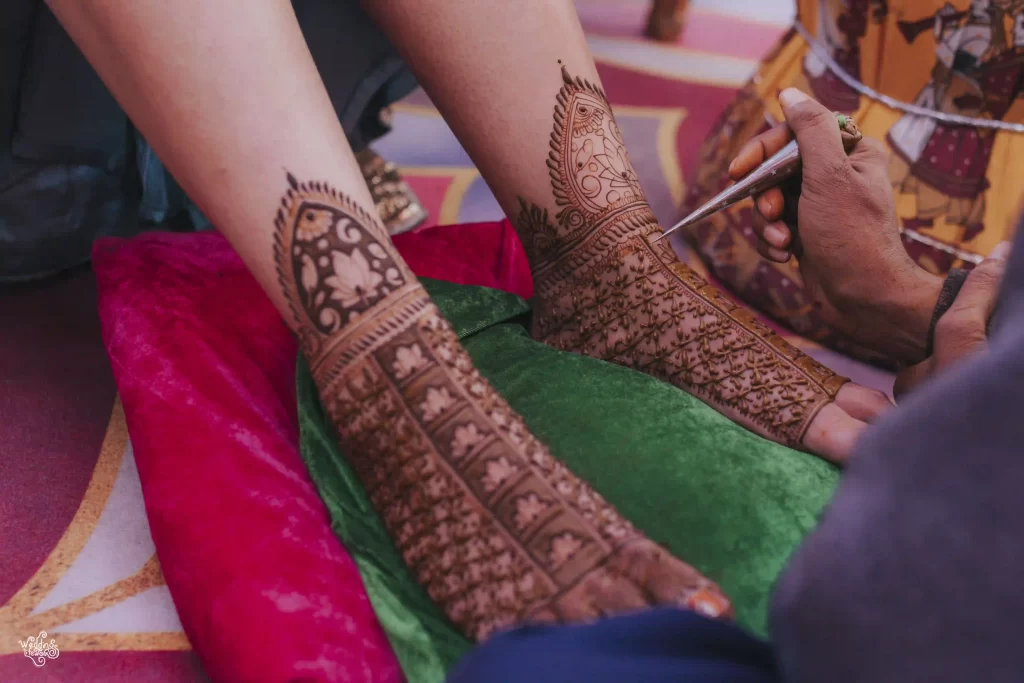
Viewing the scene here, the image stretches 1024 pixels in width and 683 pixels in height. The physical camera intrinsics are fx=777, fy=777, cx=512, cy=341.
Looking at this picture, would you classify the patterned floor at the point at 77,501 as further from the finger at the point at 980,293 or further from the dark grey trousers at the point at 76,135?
the finger at the point at 980,293

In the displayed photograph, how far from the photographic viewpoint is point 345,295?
60 centimetres

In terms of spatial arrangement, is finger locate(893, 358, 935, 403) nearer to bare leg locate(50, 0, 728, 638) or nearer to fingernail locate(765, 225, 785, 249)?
fingernail locate(765, 225, 785, 249)

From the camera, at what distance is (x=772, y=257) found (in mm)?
849

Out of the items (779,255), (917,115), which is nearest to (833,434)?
(779,255)

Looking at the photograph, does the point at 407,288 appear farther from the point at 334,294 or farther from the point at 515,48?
the point at 515,48

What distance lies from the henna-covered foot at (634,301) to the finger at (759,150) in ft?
0.33

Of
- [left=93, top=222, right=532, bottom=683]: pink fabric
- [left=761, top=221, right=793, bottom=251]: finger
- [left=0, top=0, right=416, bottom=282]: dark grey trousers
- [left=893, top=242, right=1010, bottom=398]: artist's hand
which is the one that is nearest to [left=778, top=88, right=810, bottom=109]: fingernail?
[left=761, top=221, right=793, bottom=251]: finger

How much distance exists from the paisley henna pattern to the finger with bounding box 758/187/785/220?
0.39 meters

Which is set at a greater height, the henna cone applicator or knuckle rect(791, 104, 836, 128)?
knuckle rect(791, 104, 836, 128)

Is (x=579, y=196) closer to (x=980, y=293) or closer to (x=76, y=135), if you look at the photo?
(x=980, y=293)

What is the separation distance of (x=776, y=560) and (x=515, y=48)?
1.71 feet

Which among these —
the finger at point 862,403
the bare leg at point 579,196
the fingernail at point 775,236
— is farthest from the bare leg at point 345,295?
Result: the fingernail at point 775,236

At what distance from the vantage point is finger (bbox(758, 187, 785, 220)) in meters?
0.80

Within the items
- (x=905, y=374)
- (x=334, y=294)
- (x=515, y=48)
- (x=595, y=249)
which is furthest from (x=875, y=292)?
(x=334, y=294)
